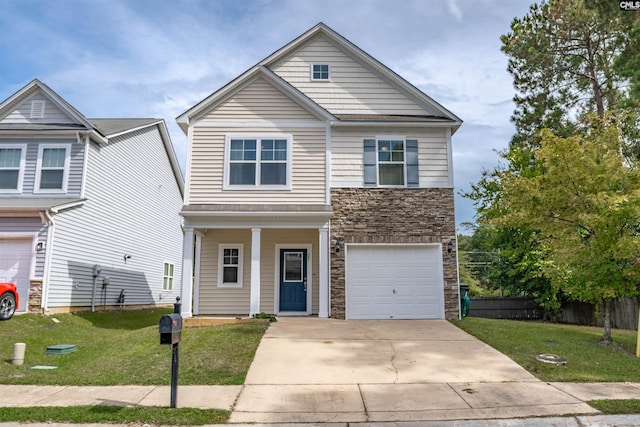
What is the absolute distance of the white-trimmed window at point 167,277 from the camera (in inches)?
944

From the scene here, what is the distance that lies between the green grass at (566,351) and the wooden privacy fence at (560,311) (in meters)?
4.54

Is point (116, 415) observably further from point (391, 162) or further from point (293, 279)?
point (391, 162)

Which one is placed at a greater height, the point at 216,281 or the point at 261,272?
the point at 261,272

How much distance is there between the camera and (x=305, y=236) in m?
14.9

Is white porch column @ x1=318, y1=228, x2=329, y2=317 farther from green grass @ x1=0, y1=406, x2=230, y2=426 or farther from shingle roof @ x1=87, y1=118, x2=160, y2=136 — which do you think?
shingle roof @ x1=87, y1=118, x2=160, y2=136

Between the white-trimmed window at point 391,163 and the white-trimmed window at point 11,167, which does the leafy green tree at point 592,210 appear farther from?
the white-trimmed window at point 11,167

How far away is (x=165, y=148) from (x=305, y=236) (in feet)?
38.6

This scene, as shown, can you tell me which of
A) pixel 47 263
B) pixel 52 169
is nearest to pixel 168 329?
pixel 47 263

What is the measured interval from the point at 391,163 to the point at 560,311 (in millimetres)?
10503

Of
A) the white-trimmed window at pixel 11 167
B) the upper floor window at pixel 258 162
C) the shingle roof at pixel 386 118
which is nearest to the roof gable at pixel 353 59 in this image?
the shingle roof at pixel 386 118

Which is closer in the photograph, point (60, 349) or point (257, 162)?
point (60, 349)

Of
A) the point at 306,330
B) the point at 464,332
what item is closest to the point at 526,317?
the point at 464,332

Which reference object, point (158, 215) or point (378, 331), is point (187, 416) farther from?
point (158, 215)

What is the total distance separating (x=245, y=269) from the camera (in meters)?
14.7
